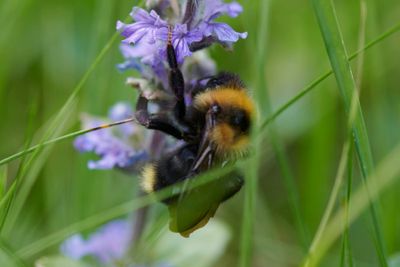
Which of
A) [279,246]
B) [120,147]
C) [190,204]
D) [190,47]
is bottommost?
[279,246]

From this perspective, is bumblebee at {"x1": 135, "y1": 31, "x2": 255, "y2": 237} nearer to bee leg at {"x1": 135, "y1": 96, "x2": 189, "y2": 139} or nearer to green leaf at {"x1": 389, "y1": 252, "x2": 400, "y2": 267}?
bee leg at {"x1": 135, "y1": 96, "x2": 189, "y2": 139}

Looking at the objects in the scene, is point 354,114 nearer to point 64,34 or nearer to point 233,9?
point 233,9

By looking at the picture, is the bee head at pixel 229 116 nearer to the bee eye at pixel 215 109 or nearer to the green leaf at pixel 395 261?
the bee eye at pixel 215 109

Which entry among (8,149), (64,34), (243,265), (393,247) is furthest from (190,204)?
(64,34)

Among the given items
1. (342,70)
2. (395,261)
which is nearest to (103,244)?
(395,261)

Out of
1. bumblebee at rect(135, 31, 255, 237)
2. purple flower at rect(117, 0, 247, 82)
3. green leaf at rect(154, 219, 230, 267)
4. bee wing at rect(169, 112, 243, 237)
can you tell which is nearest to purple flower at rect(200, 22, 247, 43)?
purple flower at rect(117, 0, 247, 82)

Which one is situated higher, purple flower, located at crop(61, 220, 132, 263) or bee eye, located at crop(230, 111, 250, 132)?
bee eye, located at crop(230, 111, 250, 132)

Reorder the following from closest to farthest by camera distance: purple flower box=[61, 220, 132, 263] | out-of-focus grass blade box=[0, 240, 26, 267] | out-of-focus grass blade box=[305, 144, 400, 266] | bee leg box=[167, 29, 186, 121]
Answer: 1. out-of-focus grass blade box=[0, 240, 26, 267]
2. out-of-focus grass blade box=[305, 144, 400, 266]
3. bee leg box=[167, 29, 186, 121]
4. purple flower box=[61, 220, 132, 263]
